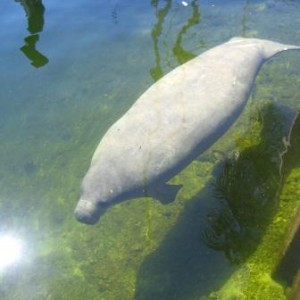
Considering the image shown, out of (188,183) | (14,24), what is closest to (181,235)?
(188,183)

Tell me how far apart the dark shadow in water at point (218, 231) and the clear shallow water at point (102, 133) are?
0.02m

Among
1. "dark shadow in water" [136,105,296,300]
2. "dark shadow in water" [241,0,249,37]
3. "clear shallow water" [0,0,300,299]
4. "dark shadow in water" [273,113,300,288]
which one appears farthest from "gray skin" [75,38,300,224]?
"dark shadow in water" [241,0,249,37]

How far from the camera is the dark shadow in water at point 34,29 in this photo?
29.2 ft

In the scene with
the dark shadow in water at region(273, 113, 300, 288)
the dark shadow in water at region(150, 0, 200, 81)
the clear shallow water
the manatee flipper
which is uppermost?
the dark shadow in water at region(273, 113, 300, 288)

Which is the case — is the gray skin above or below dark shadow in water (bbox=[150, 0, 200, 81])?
above

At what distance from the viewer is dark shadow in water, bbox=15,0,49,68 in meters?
8.90

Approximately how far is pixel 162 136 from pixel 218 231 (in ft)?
4.36

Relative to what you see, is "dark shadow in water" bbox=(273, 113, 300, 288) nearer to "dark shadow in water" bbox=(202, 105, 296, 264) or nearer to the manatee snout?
"dark shadow in water" bbox=(202, 105, 296, 264)

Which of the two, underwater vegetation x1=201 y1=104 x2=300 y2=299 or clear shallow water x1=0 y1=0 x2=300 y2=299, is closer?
underwater vegetation x1=201 y1=104 x2=300 y2=299

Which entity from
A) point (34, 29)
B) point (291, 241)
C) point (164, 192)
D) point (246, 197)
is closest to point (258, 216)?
point (246, 197)

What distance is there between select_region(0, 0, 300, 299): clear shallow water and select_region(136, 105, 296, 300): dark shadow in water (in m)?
0.02

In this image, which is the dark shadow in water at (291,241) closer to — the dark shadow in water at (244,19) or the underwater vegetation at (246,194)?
the underwater vegetation at (246,194)

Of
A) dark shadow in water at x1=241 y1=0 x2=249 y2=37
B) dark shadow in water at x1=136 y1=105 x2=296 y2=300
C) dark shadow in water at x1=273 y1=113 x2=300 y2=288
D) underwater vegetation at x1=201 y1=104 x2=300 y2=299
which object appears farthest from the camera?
dark shadow in water at x1=241 y1=0 x2=249 y2=37

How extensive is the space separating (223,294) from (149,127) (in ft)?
6.90
